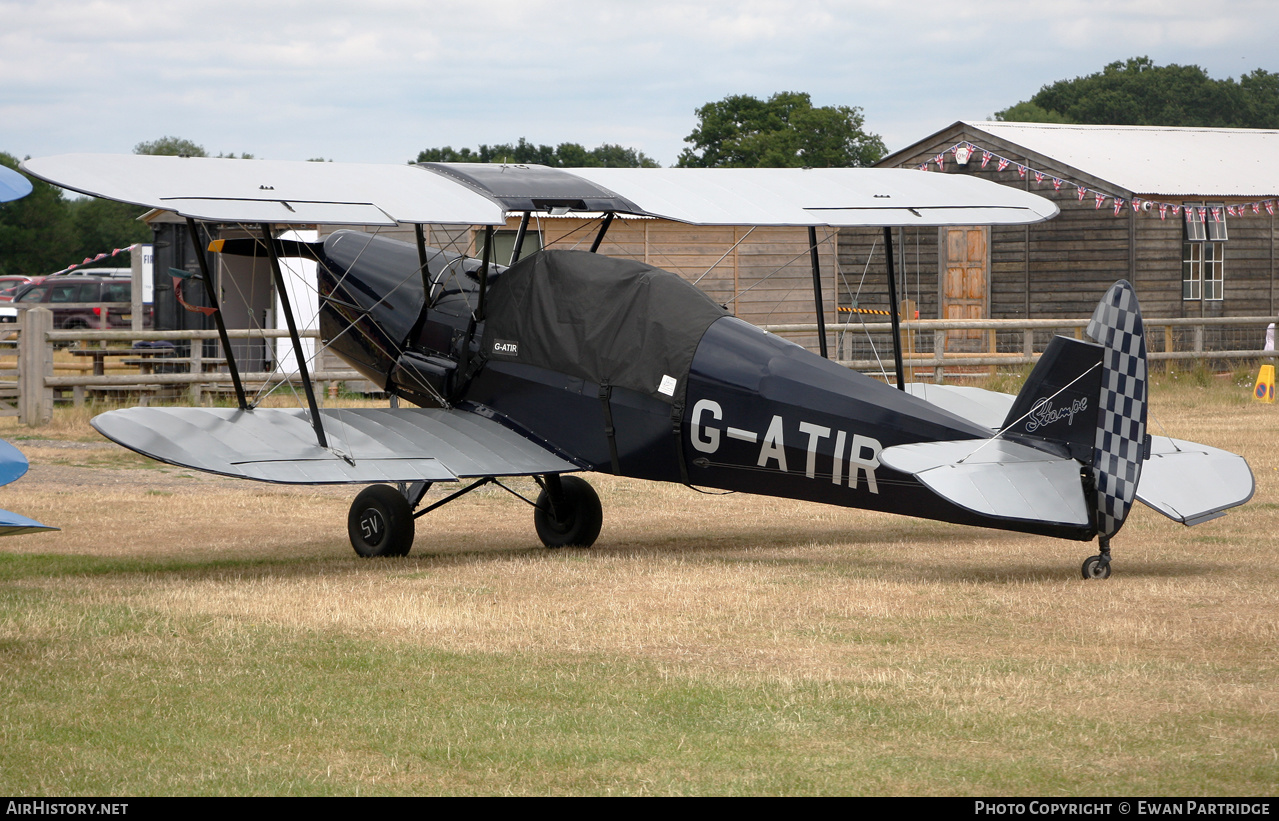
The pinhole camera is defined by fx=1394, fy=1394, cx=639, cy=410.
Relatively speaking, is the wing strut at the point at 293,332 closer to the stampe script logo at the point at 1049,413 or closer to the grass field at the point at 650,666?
the grass field at the point at 650,666

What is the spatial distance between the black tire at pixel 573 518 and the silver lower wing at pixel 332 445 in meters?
0.60

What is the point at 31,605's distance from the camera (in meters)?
7.82

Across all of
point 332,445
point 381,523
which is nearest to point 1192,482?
point 381,523

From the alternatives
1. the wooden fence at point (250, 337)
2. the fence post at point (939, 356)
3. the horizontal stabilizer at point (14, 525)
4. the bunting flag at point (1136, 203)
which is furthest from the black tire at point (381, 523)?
the bunting flag at point (1136, 203)

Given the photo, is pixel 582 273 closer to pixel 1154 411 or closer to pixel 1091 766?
pixel 1091 766

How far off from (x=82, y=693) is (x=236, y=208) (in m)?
3.77

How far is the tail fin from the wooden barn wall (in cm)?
1877

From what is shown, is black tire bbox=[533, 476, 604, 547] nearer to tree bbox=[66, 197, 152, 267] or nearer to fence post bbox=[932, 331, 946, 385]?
fence post bbox=[932, 331, 946, 385]

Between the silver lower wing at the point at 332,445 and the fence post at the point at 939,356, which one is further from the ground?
the fence post at the point at 939,356

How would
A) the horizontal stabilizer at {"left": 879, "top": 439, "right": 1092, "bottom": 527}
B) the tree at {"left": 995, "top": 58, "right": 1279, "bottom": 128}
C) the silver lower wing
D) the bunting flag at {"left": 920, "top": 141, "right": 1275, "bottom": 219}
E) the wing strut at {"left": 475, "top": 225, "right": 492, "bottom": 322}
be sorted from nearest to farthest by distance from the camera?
the horizontal stabilizer at {"left": 879, "top": 439, "right": 1092, "bottom": 527}
the silver lower wing
the wing strut at {"left": 475, "top": 225, "right": 492, "bottom": 322}
the bunting flag at {"left": 920, "top": 141, "right": 1275, "bottom": 219}
the tree at {"left": 995, "top": 58, "right": 1279, "bottom": 128}

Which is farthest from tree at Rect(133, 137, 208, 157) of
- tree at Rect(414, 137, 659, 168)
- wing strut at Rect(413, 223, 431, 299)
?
wing strut at Rect(413, 223, 431, 299)

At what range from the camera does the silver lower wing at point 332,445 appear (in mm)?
9055

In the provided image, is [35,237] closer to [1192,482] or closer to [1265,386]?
[1265,386]

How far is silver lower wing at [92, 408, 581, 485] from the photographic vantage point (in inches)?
356
